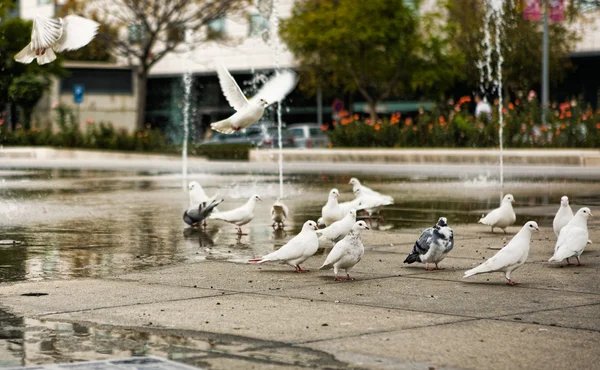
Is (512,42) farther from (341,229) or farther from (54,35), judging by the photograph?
(54,35)

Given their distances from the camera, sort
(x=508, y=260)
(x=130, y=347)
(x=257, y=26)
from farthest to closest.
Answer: (x=257, y=26), (x=508, y=260), (x=130, y=347)

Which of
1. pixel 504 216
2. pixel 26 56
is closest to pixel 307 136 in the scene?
pixel 504 216

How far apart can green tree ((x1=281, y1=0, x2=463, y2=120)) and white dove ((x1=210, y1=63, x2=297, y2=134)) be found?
3386cm

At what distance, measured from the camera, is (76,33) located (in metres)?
10.3

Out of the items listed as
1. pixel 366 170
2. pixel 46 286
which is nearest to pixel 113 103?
pixel 366 170

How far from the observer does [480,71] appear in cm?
5288

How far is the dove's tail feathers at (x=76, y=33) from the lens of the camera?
1012 cm

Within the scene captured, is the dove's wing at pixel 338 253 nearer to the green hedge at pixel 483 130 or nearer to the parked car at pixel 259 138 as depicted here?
the green hedge at pixel 483 130

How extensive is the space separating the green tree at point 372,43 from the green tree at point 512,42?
90 centimetres

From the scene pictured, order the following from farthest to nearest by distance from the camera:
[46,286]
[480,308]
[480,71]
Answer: [480,71] → [46,286] → [480,308]

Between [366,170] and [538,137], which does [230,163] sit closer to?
[366,170]

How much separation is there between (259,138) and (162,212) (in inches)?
1266

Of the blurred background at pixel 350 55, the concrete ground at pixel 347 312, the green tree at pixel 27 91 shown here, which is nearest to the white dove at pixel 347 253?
the concrete ground at pixel 347 312

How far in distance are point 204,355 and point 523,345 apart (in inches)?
77.4
